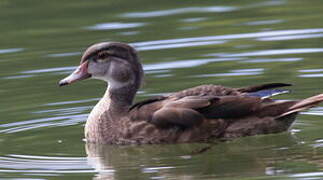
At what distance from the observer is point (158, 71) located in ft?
51.2

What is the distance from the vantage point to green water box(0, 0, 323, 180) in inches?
446

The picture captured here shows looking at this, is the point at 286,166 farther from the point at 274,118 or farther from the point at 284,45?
the point at 284,45

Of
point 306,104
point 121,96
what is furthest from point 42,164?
point 306,104

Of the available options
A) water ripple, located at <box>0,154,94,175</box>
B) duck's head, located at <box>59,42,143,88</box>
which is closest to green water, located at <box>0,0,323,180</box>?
water ripple, located at <box>0,154,94,175</box>

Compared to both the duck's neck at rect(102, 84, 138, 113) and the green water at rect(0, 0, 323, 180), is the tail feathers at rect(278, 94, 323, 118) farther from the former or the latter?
the duck's neck at rect(102, 84, 138, 113)

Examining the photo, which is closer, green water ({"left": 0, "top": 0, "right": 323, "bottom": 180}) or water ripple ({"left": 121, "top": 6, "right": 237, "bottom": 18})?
green water ({"left": 0, "top": 0, "right": 323, "bottom": 180})

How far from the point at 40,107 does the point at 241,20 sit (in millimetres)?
5421

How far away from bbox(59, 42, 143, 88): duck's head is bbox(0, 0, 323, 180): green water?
2.52 feet

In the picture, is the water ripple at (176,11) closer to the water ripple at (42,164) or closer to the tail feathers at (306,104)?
the tail feathers at (306,104)

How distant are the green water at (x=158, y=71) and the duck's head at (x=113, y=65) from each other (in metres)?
0.77

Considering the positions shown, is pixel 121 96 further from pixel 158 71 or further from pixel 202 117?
pixel 158 71

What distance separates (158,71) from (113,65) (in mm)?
2585

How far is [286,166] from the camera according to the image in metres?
10.9

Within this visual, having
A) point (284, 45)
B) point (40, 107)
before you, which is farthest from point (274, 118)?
point (284, 45)
